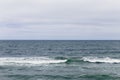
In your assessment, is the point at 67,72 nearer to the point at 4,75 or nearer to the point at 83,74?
the point at 83,74

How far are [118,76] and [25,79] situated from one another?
8.35 metres

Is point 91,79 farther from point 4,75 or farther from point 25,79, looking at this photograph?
point 4,75

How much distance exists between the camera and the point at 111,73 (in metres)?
25.6

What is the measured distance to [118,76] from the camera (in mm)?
23938

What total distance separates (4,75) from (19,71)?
2471 mm

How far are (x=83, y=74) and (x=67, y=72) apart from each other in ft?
6.69

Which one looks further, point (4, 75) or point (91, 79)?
point (4, 75)

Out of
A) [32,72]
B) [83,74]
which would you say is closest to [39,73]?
[32,72]

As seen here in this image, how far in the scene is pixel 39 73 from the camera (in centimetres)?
2588

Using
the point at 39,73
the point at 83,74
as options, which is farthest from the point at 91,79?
the point at 39,73

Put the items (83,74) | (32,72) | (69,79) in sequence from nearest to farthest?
(69,79)
(83,74)
(32,72)

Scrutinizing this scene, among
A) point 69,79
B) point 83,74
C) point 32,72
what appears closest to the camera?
point 69,79

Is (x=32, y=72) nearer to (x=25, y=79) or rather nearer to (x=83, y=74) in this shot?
(x=25, y=79)

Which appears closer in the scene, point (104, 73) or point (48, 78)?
point (48, 78)
